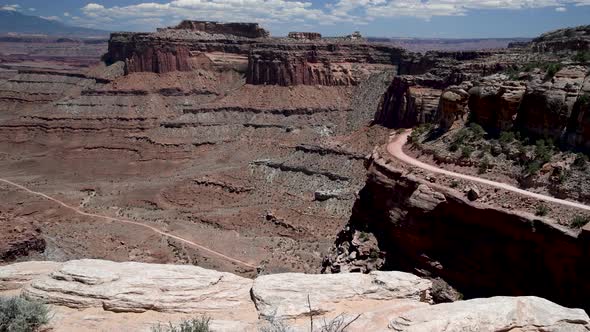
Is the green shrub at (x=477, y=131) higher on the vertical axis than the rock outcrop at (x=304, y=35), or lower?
lower

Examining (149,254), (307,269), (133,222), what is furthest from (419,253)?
(133,222)

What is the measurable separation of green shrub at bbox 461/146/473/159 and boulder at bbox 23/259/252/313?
1768cm

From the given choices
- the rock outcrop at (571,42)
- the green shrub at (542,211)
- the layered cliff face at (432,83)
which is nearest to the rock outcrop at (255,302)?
the green shrub at (542,211)

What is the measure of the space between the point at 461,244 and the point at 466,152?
721cm

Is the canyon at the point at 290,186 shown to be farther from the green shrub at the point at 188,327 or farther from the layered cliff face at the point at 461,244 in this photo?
the green shrub at the point at 188,327

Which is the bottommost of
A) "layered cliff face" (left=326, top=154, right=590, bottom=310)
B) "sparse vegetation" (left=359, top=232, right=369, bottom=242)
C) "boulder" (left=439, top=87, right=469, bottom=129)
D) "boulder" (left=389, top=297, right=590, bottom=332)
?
"sparse vegetation" (left=359, top=232, right=369, bottom=242)

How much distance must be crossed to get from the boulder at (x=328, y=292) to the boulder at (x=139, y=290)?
76 cm

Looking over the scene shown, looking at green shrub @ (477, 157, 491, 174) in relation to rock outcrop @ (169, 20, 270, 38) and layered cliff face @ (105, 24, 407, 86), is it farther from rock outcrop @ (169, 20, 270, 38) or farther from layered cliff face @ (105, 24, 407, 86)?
rock outcrop @ (169, 20, 270, 38)

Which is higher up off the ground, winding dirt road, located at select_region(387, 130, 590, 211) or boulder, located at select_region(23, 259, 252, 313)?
winding dirt road, located at select_region(387, 130, 590, 211)

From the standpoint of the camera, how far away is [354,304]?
16.6 m

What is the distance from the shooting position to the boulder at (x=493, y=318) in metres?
13.7

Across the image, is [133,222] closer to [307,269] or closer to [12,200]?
[12,200]

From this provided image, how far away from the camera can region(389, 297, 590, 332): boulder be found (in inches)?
540

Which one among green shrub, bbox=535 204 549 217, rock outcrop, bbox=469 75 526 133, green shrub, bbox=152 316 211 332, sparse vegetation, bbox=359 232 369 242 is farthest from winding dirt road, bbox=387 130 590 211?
green shrub, bbox=152 316 211 332
